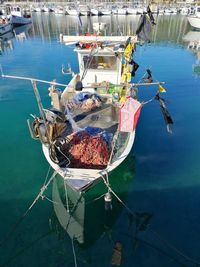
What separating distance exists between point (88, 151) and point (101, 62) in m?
7.71

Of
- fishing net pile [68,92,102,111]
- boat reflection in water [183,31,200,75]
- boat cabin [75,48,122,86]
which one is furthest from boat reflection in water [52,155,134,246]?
boat reflection in water [183,31,200,75]

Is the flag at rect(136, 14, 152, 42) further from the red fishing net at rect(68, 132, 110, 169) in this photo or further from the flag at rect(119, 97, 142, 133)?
the red fishing net at rect(68, 132, 110, 169)

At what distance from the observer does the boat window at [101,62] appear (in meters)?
14.3

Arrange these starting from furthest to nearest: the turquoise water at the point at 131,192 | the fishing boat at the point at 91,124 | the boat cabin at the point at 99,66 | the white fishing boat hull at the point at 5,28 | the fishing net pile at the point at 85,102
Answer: the white fishing boat hull at the point at 5,28, the boat cabin at the point at 99,66, the fishing net pile at the point at 85,102, the fishing boat at the point at 91,124, the turquoise water at the point at 131,192

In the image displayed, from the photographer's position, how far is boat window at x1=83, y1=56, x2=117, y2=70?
46.9 feet

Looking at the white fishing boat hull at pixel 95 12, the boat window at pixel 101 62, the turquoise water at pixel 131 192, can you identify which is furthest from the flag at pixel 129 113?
the white fishing boat hull at pixel 95 12

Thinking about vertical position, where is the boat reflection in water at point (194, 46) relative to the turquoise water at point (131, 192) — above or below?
above

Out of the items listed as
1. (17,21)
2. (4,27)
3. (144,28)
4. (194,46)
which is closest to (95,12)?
(17,21)

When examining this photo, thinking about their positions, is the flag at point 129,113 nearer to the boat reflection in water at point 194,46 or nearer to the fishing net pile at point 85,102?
the fishing net pile at point 85,102

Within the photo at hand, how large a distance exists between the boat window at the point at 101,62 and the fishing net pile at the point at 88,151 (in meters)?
6.78

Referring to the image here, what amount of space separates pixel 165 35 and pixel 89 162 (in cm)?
4710

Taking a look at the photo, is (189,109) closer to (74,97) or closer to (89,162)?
(74,97)

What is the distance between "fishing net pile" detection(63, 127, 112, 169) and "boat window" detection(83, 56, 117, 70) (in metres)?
6.78

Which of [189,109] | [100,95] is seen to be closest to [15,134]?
[100,95]
